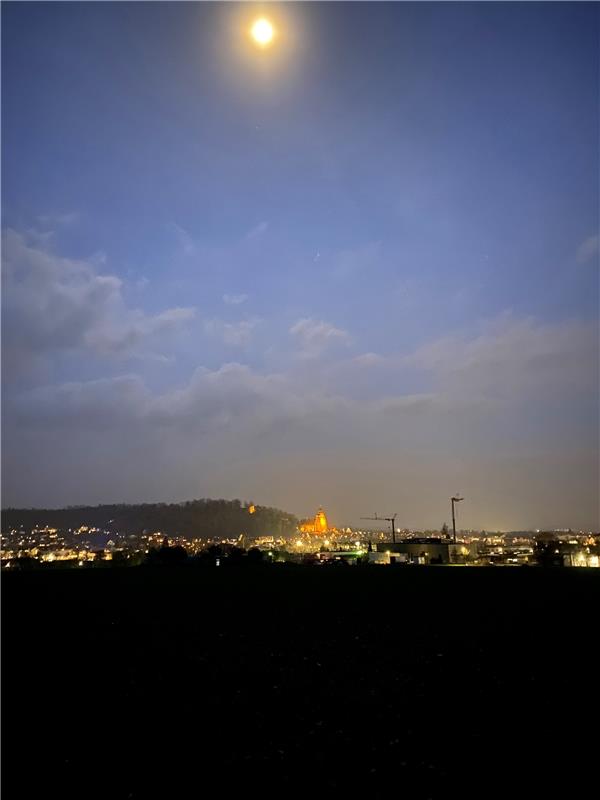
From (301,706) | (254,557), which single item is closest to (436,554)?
(254,557)

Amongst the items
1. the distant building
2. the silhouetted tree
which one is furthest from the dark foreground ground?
the distant building

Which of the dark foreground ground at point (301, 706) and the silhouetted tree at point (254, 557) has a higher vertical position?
the dark foreground ground at point (301, 706)

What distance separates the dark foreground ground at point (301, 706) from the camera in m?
4.42

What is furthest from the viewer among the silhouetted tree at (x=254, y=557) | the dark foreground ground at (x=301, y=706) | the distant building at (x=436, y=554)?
the distant building at (x=436, y=554)

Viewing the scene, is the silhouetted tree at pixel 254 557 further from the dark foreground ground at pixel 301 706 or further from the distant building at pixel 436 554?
the dark foreground ground at pixel 301 706

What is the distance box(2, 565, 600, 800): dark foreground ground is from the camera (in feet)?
14.5

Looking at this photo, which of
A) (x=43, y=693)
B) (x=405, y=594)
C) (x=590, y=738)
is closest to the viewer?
(x=590, y=738)

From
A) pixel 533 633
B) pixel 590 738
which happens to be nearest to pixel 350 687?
pixel 590 738

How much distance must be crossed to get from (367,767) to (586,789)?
1699mm

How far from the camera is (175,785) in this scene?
4.33m

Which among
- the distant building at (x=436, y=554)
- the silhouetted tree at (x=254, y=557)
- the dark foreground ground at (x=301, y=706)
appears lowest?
the distant building at (x=436, y=554)

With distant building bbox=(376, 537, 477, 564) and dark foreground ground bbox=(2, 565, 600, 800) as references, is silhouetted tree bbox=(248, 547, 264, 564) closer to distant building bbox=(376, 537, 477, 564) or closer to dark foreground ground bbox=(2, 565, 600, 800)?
distant building bbox=(376, 537, 477, 564)

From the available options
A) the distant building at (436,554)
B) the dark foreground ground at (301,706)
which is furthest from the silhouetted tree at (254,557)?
the dark foreground ground at (301,706)

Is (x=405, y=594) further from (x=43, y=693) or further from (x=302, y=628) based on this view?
(x=43, y=693)
